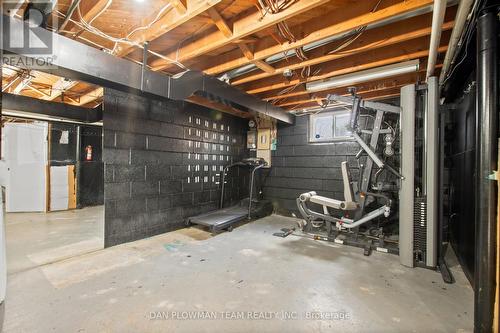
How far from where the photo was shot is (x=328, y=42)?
95.0 inches

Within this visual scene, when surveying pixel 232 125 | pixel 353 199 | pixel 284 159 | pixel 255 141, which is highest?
pixel 232 125

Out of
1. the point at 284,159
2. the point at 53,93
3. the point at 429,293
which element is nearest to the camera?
the point at 429,293

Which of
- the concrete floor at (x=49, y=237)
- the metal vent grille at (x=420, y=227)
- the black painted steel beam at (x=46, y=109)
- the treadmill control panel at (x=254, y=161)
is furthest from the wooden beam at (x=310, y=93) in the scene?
the concrete floor at (x=49, y=237)

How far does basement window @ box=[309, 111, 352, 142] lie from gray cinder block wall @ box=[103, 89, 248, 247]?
6.48ft

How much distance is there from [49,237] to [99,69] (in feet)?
9.58

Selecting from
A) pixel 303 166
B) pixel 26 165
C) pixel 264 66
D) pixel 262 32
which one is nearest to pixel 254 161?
pixel 303 166

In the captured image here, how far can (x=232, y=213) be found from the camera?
4.37 meters

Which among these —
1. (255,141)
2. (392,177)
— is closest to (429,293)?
(392,177)

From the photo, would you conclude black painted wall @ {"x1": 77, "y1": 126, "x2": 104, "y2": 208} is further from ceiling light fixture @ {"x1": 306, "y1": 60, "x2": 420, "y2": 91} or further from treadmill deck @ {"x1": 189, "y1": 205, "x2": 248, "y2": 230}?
ceiling light fixture @ {"x1": 306, "y1": 60, "x2": 420, "y2": 91}

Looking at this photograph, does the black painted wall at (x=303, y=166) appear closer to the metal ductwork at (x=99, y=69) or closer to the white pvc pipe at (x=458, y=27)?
the white pvc pipe at (x=458, y=27)

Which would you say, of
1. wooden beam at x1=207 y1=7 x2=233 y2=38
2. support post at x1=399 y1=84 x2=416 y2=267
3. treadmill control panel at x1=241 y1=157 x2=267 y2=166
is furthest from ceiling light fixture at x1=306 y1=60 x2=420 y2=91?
treadmill control panel at x1=241 y1=157 x2=267 y2=166

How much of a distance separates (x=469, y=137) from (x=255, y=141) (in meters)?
3.91

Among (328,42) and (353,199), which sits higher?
(328,42)

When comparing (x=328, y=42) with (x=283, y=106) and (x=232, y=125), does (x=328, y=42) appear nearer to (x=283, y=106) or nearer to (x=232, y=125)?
(x=283, y=106)
